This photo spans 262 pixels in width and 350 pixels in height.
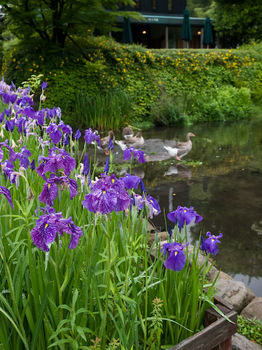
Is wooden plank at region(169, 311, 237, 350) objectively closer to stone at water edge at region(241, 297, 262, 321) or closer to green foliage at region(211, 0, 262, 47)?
stone at water edge at region(241, 297, 262, 321)

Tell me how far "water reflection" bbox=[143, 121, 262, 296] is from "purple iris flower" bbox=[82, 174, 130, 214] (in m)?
0.50

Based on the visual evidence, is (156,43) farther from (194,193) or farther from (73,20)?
(194,193)

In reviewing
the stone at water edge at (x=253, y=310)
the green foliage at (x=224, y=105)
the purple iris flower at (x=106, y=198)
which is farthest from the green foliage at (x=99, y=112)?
the purple iris flower at (x=106, y=198)

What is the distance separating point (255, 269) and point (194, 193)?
84.0 inches

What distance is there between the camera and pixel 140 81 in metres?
12.3

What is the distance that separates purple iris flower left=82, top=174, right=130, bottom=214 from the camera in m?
1.28

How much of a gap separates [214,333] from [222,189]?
397 cm

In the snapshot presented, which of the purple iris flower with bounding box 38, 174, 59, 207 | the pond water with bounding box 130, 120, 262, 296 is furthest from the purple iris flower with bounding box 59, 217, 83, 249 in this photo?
the pond water with bounding box 130, 120, 262, 296

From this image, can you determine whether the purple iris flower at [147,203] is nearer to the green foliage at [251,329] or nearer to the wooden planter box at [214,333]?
the wooden planter box at [214,333]

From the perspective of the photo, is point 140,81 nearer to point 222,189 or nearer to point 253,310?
point 222,189

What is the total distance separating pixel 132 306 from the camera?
5.29 ft

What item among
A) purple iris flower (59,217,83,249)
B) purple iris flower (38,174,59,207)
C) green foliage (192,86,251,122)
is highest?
purple iris flower (38,174,59,207)

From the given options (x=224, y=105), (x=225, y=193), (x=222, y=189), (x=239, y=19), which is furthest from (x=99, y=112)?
(x=239, y=19)

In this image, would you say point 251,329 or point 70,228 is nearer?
point 70,228
